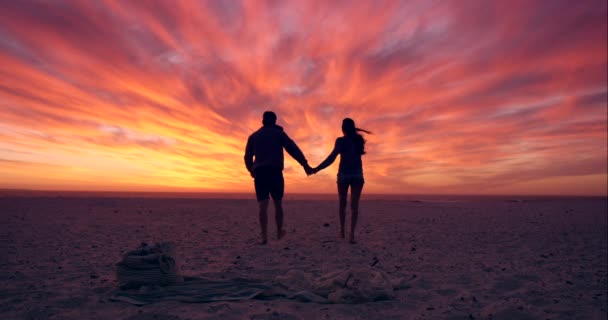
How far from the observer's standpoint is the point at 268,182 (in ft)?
25.3

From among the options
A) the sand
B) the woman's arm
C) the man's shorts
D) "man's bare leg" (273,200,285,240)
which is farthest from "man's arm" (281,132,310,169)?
the sand

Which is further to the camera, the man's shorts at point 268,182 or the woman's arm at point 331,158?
the woman's arm at point 331,158

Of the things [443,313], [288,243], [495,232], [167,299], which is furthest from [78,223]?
[495,232]

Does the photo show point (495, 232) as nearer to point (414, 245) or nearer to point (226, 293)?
point (414, 245)

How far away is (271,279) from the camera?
4969mm

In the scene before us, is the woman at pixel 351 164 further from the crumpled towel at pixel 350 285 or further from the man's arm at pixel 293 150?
the crumpled towel at pixel 350 285

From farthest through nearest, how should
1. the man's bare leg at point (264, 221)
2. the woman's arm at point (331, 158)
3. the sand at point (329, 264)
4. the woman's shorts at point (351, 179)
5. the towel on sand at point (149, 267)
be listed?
the woman's arm at point (331, 158), the woman's shorts at point (351, 179), the man's bare leg at point (264, 221), the towel on sand at point (149, 267), the sand at point (329, 264)

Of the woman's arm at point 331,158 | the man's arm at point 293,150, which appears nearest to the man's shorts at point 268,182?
the man's arm at point 293,150

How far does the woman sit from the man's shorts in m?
1.22

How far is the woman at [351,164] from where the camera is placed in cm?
769

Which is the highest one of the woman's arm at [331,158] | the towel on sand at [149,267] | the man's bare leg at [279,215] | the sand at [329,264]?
the woman's arm at [331,158]

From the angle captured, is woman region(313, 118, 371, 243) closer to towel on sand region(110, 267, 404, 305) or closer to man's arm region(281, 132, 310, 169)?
Result: man's arm region(281, 132, 310, 169)

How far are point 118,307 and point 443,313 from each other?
3.27 metres

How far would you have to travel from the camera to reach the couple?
25.2 ft
